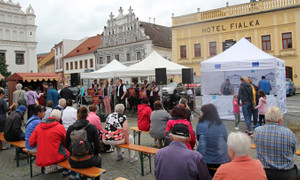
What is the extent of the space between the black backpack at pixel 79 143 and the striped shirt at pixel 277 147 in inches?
102

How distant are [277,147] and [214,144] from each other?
32.1 inches

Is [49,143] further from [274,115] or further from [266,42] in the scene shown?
[266,42]

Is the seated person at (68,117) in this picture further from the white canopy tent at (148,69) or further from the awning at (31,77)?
the awning at (31,77)

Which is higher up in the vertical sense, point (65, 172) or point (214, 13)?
point (214, 13)

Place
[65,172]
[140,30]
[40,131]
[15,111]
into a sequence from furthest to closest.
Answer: [140,30] → [15,111] → [65,172] → [40,131]

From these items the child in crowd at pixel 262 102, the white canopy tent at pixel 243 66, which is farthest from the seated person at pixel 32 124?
the white canopy tent at pixel 243 66

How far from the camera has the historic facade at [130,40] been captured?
3906cm

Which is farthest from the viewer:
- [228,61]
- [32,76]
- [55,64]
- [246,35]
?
[55,64]

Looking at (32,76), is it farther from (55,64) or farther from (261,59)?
(55,64)

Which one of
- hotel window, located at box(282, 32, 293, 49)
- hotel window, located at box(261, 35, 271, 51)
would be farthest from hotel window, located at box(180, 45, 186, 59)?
hotel window, located at box(282, 32, 293, 49)

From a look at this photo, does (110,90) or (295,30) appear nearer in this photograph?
(110,90)

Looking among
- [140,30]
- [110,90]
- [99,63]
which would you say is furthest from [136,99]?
[99,63]

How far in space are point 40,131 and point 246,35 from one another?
2718cm

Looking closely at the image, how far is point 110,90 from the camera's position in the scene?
13.0 m
